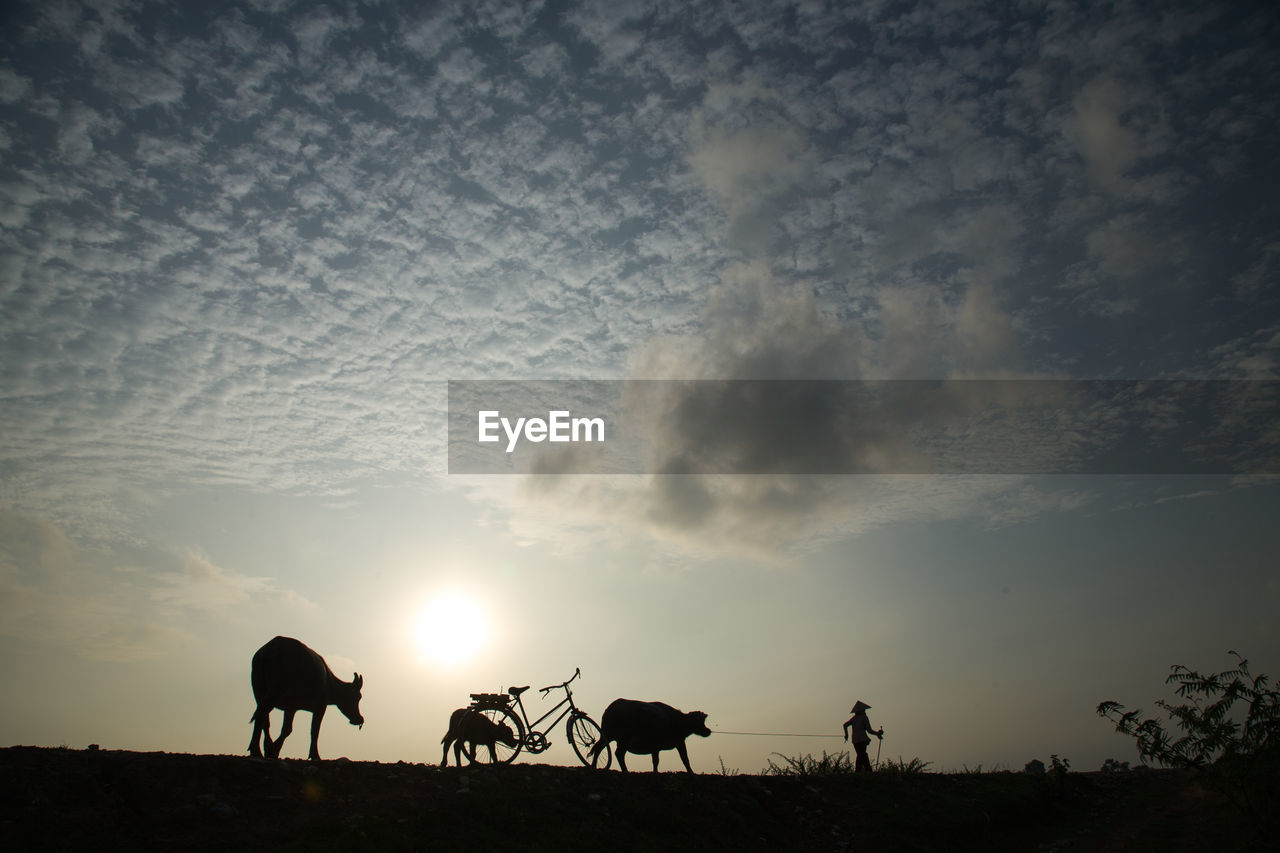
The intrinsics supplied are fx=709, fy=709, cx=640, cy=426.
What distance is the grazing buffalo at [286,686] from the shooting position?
14.6m

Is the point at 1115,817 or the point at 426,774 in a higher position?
the point at 426,774

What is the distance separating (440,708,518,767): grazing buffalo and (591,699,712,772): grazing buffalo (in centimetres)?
231

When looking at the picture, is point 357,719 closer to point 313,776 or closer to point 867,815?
point 313,776

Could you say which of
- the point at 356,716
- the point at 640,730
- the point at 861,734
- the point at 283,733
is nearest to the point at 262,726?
the point at 283,733

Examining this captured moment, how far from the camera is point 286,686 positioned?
15.1m

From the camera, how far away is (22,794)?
964cm

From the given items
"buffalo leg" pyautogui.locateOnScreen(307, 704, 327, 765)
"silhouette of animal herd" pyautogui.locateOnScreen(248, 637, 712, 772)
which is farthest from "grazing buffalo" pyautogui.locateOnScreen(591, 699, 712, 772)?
"buffalo leg" pyautogui.locateOnScreen(307, 704, 327, 765)

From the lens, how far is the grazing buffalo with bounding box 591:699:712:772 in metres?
17.6

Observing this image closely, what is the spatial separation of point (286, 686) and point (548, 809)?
21.2ft

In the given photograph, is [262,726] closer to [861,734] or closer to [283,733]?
[283,733]

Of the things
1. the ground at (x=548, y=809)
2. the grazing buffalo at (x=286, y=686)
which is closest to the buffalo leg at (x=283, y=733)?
the grazing buffalo at (x=286, y=686)

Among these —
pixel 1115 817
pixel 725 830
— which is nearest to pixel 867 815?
pixel 725 830

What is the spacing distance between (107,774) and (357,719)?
8.30m

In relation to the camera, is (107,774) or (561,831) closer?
(107,774)
